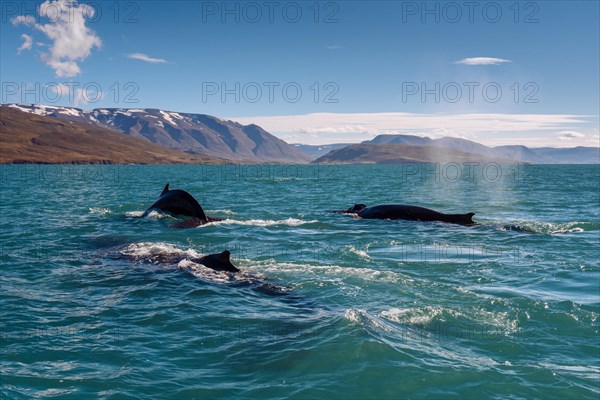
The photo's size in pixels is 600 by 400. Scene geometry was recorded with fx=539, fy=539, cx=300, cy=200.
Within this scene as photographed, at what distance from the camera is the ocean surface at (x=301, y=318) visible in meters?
8.48

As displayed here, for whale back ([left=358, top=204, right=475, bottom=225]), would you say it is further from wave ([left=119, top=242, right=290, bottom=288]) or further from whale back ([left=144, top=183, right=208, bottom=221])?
wave ([left=119, top=242, right=290, bottom=288])

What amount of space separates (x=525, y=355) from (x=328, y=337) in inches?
140

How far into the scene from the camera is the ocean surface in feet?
27.8

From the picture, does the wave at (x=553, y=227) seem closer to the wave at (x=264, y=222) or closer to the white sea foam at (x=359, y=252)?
the white sea foam at (x=359, y=252)

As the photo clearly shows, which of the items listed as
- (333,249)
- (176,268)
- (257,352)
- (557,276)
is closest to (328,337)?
(257,352)

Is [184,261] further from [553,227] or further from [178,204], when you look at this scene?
[553,227]

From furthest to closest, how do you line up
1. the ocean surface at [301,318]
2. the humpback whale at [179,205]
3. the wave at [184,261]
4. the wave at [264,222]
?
the wave at [264,222]
the humpback whale at [179,205]
the wave at [184,261]
the ocean surface at [301,318]

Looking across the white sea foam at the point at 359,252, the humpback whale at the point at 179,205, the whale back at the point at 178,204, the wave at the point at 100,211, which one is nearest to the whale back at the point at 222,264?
the white sea foam at the point at 359,252

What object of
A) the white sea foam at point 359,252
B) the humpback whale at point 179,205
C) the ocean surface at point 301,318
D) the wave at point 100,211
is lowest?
the ocean surface at point 301,318

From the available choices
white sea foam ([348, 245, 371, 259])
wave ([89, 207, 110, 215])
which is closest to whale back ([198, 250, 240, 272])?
white sea foam ([348, 245, 371, 259])

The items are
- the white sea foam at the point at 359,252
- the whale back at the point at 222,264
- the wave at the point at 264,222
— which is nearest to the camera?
the whale back at the point at 222,264

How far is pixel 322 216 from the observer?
32.8m

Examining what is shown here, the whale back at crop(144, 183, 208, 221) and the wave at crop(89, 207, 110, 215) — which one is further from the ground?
the whale back at crop(144, 183, 208, 221)

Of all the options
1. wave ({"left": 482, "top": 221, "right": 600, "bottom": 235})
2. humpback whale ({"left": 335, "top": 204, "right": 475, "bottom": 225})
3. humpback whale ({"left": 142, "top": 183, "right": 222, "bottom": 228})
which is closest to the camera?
wave ({"left": 482, "top": 221, "right": 600, "bottom": 235})
